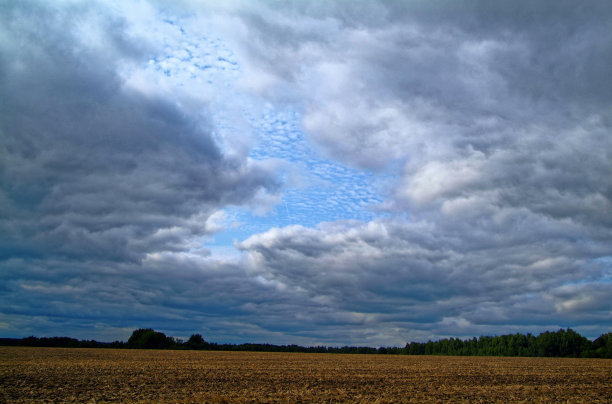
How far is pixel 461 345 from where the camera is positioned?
183 m

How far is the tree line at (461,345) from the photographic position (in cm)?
13575

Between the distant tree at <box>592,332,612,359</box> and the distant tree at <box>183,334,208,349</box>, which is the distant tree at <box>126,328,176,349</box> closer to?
the distant tree at <box>183,334,208,349</box>

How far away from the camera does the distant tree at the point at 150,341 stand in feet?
505

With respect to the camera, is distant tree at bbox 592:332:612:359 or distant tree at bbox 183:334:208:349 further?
distant tree at bbox 183:334:208:349

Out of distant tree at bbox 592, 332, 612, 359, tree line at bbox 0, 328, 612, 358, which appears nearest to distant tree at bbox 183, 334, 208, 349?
tree line at bbox 0, 328, 612, 358

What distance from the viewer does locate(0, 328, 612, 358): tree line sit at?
135750 mm

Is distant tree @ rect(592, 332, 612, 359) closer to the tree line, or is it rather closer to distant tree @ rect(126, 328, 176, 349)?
the tree line

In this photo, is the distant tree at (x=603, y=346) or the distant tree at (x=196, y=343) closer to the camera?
the distant tree at (x=603, y=346)

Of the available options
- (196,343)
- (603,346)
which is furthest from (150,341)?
(603,346)

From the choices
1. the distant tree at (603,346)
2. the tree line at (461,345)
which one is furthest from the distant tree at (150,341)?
the distant tree at (603,346)

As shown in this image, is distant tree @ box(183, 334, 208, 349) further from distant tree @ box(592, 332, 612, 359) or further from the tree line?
distant tree @ box(592, 332, 612, 359)

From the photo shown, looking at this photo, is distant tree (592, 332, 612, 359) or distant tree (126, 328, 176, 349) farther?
distant tree (126, 328, 176, 349)

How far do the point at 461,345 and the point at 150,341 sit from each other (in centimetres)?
12843

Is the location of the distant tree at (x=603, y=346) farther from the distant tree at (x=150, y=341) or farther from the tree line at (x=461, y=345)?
the distant tree at (x=150, y=341)
